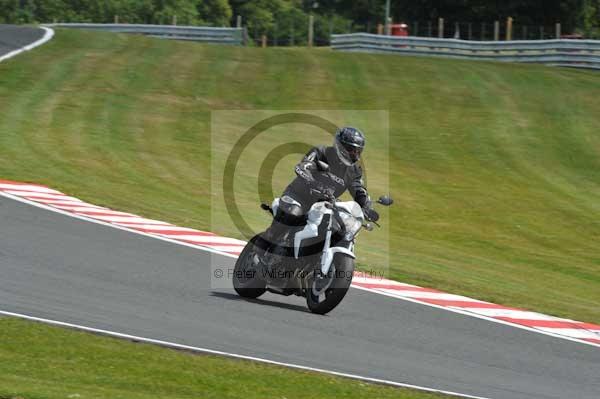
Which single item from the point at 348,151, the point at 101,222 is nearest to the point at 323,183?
the point at 348,151

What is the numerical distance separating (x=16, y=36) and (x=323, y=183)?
25484 mm

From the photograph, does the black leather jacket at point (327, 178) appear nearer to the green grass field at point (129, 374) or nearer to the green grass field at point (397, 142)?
the green grass field at point (129, 374)

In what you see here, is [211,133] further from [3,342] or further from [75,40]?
[3,342]

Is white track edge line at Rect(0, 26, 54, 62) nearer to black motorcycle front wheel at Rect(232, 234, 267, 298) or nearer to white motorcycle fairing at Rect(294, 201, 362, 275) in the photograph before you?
black motorcycle front wheel at Rect(232, 234, 267, 298)

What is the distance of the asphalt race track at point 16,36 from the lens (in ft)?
101

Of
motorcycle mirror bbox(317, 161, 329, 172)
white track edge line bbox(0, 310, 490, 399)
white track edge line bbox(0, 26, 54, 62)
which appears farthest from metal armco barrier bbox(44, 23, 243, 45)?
white track edge line bbox(0, 310, 490, 399)

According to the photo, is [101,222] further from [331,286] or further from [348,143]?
[348,143]

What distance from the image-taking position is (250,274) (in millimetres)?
11000

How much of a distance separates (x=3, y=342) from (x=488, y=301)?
20.8ft

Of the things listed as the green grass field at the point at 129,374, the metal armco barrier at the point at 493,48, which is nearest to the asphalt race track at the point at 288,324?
the green grass field at the point at 129,374

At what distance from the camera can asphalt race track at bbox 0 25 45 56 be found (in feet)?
101

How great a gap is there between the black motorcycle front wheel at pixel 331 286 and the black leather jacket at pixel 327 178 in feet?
2.39

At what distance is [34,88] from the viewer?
2570 centimetres

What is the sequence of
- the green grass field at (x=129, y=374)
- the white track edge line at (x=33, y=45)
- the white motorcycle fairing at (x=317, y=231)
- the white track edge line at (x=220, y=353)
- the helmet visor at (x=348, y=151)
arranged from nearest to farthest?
1. the green grass field at (x=129, y=374)
2. the white track edge line at (x=220, y=353)
3. the white motorcycle fairing at (x=317, y=231)
4. the helmet visor at (x=348, y=151)
5. the white track edge line at (x=33, y=45)
